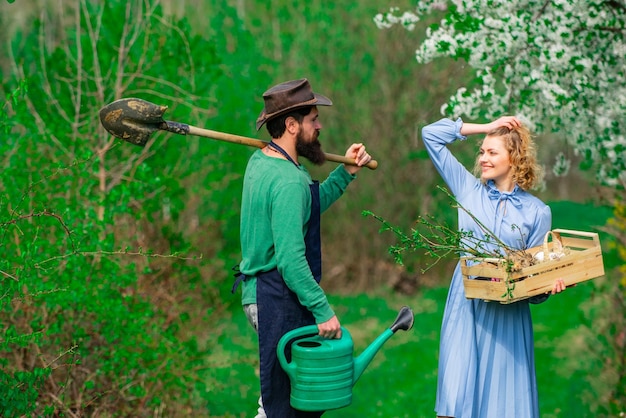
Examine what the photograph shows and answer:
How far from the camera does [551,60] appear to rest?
5.28m

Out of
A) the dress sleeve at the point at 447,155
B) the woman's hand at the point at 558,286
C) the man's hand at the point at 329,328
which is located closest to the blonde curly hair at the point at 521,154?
the dress sleeve at the point at 447,155

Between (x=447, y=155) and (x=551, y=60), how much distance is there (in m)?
1.53

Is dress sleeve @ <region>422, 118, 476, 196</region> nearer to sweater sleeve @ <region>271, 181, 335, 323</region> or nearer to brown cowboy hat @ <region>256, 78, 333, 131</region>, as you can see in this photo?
brown cowboy hat @ <region>256, 78, 333, 131</region>

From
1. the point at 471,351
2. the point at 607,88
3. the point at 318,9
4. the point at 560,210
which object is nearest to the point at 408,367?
the point at 607,88

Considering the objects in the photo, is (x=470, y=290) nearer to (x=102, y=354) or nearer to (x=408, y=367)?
(x=102, y=354)

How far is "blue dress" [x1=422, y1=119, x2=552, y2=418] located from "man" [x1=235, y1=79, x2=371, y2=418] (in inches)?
22.9

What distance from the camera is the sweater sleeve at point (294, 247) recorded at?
12.3 ft

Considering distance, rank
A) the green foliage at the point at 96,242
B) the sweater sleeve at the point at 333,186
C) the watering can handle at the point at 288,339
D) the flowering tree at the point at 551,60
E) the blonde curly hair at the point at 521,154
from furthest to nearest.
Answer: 1. the flowering tree at the point at 551,60
2. the green foliage at the point at 96,242
3. the sweater sleeve at the point at 333,186
4. the blonde curly hair at the point at 521,154
5. the watering can handle at the point at 288,339

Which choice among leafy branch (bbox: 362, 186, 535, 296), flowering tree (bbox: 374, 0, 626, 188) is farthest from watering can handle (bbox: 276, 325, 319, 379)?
flowering tree (bbox: 374, 0, 626, 188)

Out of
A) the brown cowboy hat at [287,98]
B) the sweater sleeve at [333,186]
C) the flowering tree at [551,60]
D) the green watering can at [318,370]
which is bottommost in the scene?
the green watering can at [318,370]

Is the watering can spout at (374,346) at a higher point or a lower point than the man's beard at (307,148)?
lower

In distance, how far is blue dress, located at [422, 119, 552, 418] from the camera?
395 cm

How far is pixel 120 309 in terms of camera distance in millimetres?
4945

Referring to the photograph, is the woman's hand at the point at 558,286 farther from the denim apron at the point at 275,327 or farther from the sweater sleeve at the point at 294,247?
the denim apron at the point at 275,327
